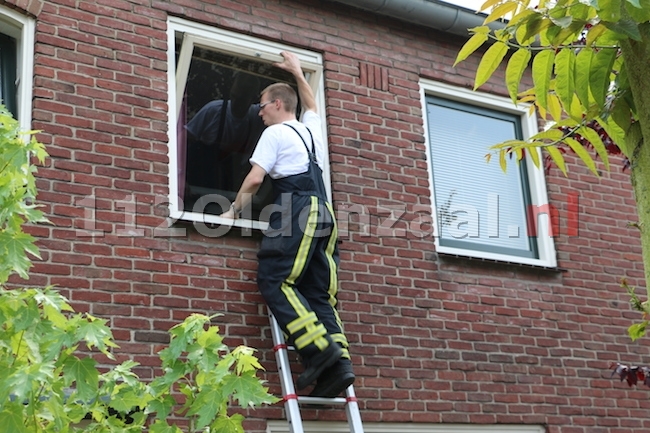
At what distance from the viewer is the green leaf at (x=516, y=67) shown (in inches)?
95.9

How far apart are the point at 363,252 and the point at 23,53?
262 centimetres

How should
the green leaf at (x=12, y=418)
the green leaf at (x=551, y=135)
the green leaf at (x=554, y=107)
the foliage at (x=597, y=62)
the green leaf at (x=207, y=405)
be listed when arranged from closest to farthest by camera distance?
the foliage at (x=597, y=62)
the green leaf at (x=551, y=135)
the green leaf at (x=554, y=107)
the green leaf at (x=12, y=418)
the green leaf at (x=207, y=405)

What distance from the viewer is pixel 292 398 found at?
5.40 metres

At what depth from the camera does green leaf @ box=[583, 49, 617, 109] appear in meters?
2.28

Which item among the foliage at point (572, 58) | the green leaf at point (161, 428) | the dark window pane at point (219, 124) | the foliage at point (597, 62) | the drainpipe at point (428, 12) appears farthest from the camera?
the drainpipe at point (428, 12)

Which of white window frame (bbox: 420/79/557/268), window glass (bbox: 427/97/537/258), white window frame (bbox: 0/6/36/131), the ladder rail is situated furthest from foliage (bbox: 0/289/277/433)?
window glass (bbox: 427/97/537/258)

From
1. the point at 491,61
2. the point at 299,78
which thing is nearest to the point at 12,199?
the point at 491,61

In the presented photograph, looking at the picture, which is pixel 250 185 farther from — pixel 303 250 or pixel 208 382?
pixel 208 382

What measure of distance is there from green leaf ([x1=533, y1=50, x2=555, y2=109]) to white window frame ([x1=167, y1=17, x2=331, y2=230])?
3806 mm

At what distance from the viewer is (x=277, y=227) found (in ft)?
19.1

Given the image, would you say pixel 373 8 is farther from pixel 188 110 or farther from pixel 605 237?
pixel 605 237

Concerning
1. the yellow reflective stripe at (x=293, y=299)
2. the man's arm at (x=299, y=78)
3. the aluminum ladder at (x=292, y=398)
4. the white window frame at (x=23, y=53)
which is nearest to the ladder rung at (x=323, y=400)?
the aluminum ladder at (x=292, y=398)

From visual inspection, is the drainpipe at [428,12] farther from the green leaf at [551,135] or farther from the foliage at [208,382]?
the green leaf at [551,135]

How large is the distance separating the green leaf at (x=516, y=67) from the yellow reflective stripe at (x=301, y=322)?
313 centimetres
